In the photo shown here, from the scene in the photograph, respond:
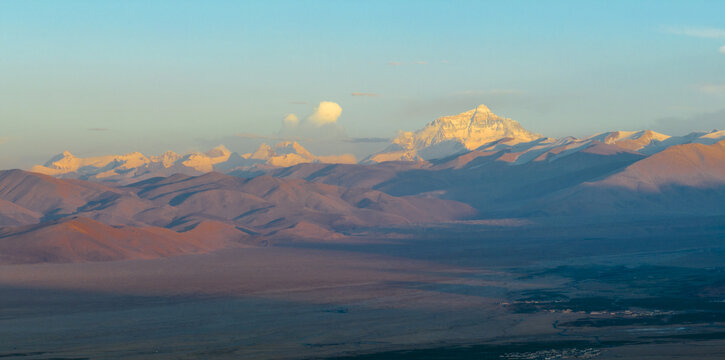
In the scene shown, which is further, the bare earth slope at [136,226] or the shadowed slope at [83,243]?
the bare earth slope at [136,226]

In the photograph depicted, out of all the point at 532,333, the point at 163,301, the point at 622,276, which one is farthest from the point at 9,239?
the point at 532,333

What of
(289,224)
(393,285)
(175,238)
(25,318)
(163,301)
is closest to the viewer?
(25,318)

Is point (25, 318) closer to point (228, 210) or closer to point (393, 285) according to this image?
point (393, 285)

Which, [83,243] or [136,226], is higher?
A: [136,226]

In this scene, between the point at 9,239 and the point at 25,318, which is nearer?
the point at 25,318

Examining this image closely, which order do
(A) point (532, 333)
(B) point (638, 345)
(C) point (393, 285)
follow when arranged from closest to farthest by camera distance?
(B) point (638, 345), (A) point (532, 333), (C) point (393, 285)

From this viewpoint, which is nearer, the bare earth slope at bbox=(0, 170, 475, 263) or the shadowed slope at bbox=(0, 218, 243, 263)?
the shadowed slope at bbox=(0, 218, 243, 263)

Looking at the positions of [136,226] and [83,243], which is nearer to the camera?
[83,243]

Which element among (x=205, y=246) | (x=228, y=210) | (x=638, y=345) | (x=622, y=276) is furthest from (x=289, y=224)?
(x=638, y=345)

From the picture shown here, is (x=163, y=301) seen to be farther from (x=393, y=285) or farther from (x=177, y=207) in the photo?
(x=177, y=207)
